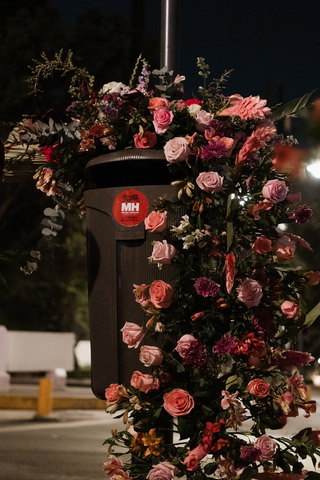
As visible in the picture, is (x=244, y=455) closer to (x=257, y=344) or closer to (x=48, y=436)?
(x=257, y=344)

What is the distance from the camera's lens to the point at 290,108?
2.59 m

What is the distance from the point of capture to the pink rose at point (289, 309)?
2.45 metres

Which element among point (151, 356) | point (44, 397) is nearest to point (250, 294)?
point (151, 356)

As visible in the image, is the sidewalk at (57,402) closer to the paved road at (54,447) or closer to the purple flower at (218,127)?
the paved road at (54,447)

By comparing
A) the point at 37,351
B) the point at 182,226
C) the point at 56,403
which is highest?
the point at 182,226

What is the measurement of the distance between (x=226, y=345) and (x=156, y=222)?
22.0 inches

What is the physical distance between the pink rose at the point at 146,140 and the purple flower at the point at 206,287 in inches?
24.9

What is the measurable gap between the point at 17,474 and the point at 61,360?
33.7 ft

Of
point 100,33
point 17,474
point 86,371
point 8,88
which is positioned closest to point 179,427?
point 17,474

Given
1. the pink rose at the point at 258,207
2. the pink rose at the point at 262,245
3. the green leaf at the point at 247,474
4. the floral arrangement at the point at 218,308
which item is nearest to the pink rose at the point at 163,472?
the floral arrangement at the point at 218,308

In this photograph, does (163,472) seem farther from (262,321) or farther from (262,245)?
(262,245)

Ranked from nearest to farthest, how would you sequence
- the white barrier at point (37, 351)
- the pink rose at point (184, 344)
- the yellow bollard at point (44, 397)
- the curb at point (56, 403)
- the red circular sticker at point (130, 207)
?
the pink rose at point (184, 344) → the red circular sticker at point (130, 207) → the yellow bollard at point (44, 397) → the curb at point (56, 403) → the white barrier at point (37, 351)

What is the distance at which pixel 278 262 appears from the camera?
252 centimetres

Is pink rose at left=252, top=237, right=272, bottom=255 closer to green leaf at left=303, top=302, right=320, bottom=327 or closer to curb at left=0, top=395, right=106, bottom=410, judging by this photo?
green leaf at left=303, top=302, right=320, bottom=327
